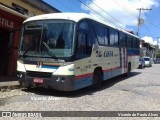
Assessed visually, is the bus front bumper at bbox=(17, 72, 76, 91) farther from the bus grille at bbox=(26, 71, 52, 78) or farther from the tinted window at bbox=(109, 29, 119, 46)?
the tinted window at bbox=(109, 29, 119, 46)

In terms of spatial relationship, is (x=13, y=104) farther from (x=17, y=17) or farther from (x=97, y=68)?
(x=17, y=17)

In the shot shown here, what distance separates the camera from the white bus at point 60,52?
10.5m

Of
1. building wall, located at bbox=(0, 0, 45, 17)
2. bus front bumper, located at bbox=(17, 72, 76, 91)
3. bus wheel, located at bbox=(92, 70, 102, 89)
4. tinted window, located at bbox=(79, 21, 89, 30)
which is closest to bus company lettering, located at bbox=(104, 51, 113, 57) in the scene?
bus wheel, located at bbox=(92, 70, 102, 89)

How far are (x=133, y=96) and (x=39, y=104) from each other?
4133mm

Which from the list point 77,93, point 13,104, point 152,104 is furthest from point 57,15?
point 152,104

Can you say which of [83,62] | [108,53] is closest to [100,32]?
[108,53]

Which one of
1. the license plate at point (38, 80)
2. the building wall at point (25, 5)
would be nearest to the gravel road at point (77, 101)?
the license plate at point (38, 80)

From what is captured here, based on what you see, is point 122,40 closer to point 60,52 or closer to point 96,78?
point 96,78

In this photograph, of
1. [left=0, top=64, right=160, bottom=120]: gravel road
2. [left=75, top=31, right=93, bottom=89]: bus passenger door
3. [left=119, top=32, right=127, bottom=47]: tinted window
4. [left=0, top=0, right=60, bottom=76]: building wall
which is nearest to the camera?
[left=0, top=64, right=160, bottom=120]: gravel road

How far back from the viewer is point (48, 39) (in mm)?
10977

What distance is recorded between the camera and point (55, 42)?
10750 millimetres

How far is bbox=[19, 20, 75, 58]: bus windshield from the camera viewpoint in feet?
34.9

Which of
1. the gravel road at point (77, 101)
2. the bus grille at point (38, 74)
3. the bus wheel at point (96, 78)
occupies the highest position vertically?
the bus grille at point (38, 74)

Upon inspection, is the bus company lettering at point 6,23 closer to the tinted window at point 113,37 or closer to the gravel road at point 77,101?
the gravel road at point 77,101
